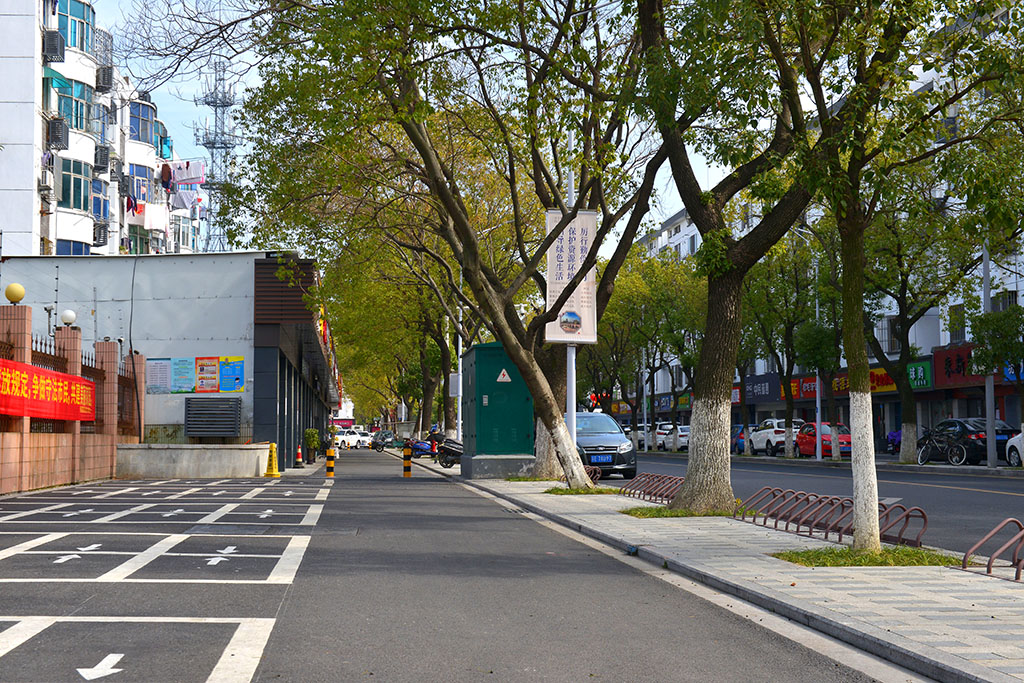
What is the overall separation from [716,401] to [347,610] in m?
8.62

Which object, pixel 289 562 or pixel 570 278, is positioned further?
pixel 570 278

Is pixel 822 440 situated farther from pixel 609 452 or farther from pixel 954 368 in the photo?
pixel 609 452

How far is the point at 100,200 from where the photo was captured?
2156 inches

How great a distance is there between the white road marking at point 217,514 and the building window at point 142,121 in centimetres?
6137

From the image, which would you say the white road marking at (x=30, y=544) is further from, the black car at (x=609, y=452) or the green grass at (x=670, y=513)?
the black car at (x=609, y=452)

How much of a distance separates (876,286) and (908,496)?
61.3ft

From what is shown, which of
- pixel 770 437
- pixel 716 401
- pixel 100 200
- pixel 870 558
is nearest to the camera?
pixel 870 558

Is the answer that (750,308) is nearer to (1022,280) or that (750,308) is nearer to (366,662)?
(1022,280)

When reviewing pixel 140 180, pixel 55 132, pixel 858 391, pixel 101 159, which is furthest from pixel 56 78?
pixel 858 391

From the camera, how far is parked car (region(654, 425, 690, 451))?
57344 millimetres

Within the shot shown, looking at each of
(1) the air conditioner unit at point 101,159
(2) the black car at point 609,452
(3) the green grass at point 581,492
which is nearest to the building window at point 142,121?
(1) the air conditioner unit at point 101,159

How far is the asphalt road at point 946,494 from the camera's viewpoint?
13914 millimetres

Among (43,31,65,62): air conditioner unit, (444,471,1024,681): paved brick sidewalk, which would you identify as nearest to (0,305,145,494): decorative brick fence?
(444,471,1024,681): paved brick sidewalk

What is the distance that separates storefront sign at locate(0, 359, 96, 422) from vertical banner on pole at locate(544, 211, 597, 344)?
1004 centimetres
